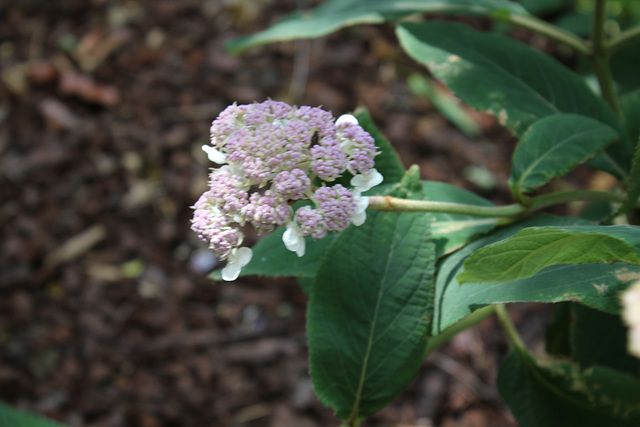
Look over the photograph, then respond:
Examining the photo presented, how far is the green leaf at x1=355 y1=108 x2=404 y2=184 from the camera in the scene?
1064mm

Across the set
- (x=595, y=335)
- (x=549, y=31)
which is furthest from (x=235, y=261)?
(x=549, y=31)

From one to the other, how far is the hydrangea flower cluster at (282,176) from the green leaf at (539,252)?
6.8 inches

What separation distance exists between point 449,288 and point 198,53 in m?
2.17

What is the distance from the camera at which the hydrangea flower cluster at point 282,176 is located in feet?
2.56

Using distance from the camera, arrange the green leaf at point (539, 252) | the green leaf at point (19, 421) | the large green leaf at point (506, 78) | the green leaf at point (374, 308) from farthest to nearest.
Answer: the large green leaf at point (506, 78), the green leaf at point (374, 308), the green leaf at point (19, 421), the green leaf at point (539, 252)

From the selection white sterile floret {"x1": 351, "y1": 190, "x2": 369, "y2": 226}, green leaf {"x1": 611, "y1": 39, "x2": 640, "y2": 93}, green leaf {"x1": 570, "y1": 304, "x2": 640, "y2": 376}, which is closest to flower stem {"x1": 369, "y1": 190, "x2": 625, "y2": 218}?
white sterile floret {"x1": 351, "y1": 190, "x2": 369, "y2": 226}

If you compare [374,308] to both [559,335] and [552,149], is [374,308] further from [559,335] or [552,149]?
[559,335]

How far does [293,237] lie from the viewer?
80 cm

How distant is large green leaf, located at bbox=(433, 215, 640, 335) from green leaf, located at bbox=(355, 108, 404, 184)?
0.19 meters

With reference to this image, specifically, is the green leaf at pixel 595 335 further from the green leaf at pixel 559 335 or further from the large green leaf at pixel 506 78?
the large green leaf at pixel 506 78

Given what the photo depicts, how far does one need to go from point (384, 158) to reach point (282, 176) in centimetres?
35

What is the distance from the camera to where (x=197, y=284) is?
2303 millimetres

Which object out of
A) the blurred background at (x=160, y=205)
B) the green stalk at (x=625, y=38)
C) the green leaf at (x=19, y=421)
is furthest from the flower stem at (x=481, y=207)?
the blurred background at (x=160, y=205)

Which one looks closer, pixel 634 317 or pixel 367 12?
pixel 634 317
